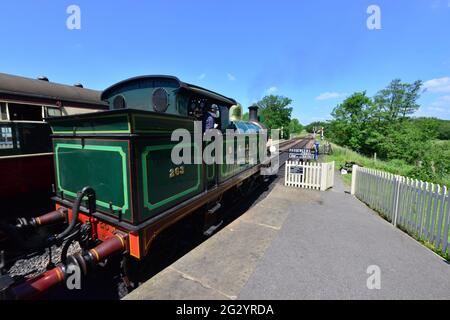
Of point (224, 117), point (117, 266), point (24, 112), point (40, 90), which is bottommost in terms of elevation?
point (117, 266)

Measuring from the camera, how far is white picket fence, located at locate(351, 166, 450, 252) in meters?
3.51

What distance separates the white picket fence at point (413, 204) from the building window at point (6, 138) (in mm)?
7118

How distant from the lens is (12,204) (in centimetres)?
362

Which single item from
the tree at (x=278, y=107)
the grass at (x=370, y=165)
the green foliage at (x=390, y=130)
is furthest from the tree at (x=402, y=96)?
the tree at (x=278, y=107)

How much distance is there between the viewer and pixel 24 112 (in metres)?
5.12

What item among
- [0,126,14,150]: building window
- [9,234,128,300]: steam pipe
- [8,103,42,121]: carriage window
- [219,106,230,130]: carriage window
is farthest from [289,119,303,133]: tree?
[9,234,128,300]: steam pipe

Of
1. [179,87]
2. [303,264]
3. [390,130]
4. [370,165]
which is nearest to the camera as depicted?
[303,264]

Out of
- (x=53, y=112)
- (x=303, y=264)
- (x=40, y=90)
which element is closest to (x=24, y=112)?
(x=53, y=112)

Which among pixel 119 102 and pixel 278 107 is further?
pixel 278 107

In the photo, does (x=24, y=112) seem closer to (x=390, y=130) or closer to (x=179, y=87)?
(x=179, y=87)

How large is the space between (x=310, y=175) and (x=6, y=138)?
7846 mm

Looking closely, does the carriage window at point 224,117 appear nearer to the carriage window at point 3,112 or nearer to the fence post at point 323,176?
the fence post at point 323,176
